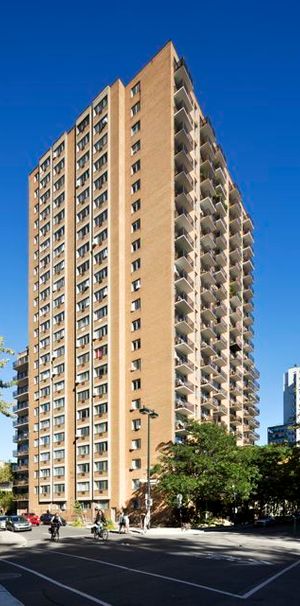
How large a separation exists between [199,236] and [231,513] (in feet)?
105

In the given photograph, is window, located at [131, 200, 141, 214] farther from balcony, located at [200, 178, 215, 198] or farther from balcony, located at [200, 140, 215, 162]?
balcony, located at [200, 140, 215, 162]

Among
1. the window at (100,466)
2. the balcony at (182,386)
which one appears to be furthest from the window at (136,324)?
the window at (100,466)

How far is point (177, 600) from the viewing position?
1388cm

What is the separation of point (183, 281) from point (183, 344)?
691 cm

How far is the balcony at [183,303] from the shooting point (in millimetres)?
68562

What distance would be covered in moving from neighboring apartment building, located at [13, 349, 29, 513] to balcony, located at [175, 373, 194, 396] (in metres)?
33.5

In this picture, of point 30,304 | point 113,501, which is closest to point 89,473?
point 113,501

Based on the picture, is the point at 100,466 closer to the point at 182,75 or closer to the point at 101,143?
the point at 101,143

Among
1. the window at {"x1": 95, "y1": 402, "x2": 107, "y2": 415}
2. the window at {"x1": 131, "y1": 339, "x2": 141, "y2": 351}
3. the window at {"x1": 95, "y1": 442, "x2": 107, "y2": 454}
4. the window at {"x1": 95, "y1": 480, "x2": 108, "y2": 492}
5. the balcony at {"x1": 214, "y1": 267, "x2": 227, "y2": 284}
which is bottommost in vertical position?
the window at {"x1": 95, "y1": 480, "x2": 108, "y2": 492}

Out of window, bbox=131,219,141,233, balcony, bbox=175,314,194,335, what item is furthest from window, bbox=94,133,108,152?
balcony, bbox=175,314,194,335

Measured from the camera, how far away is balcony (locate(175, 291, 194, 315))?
225 ft

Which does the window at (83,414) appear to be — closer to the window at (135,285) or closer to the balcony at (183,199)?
the window at (135,285)

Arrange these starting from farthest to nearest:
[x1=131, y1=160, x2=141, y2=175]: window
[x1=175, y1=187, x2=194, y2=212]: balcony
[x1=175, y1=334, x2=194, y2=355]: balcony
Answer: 1. [x1=131, y1=160, x2=141, y2=175]: window
2. [x1=175, y1=187, x2=194, y2=212]: balcony
3. [x1=175, y1=334, x2=194, y2=355]: balcony

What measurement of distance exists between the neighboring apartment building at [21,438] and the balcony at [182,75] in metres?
47.2
